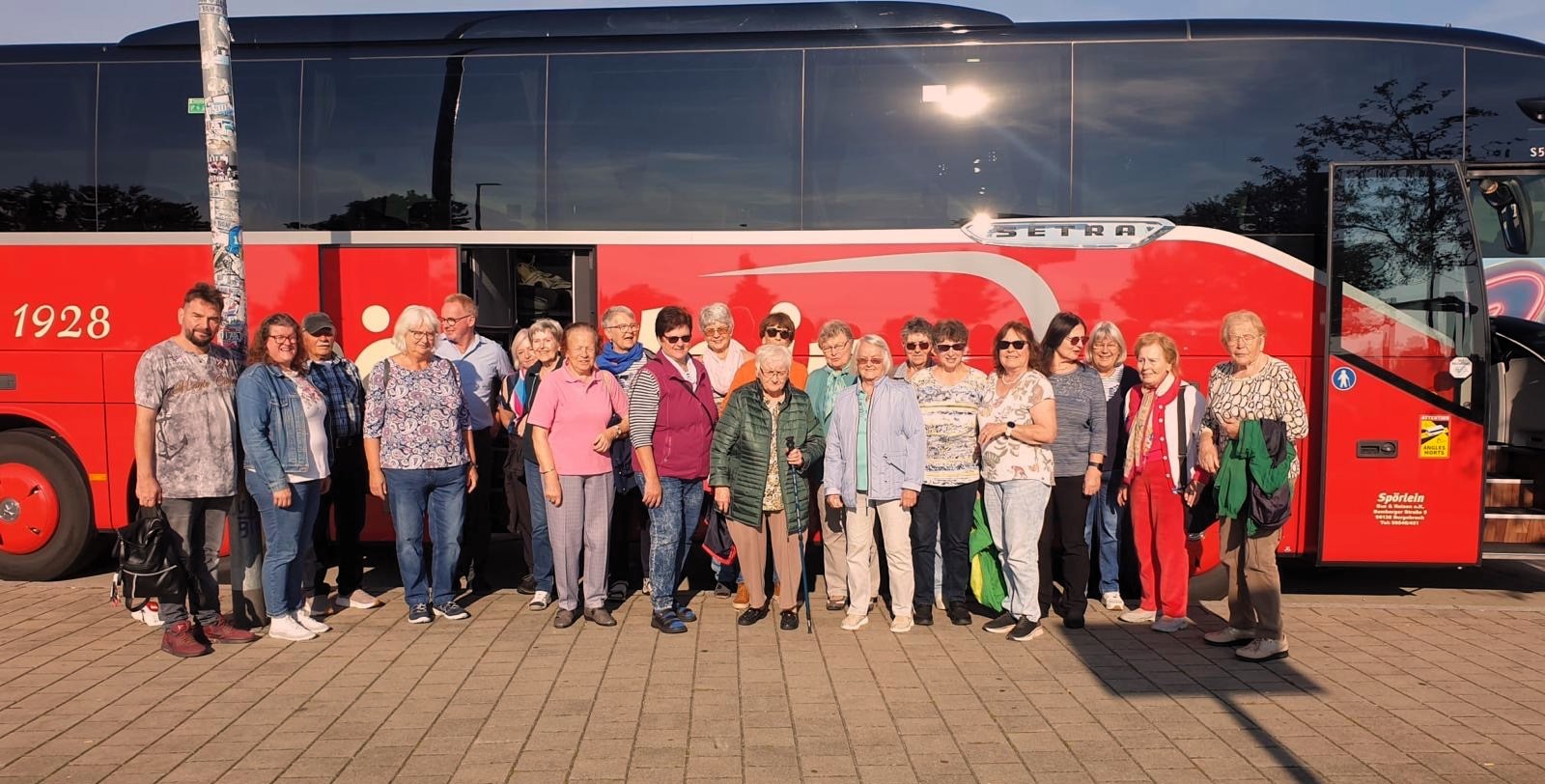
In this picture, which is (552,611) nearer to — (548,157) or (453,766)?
(453,766)

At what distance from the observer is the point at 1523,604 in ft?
24.2

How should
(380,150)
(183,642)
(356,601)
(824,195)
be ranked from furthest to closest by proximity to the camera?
(380,150) < (824,195) < (356,601) < (183,642)

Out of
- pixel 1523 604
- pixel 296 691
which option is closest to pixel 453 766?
pixel 296 691

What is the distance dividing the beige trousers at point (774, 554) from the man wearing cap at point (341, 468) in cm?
251

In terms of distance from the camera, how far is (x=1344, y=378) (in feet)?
22.8

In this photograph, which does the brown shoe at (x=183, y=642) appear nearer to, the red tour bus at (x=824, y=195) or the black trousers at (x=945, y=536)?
the red tour bus at (x=824, y=195)

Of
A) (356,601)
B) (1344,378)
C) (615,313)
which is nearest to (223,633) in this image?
(356,601)

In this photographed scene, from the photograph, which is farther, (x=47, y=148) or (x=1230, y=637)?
(x=47, y=148)

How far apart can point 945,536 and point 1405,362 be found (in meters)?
3.23

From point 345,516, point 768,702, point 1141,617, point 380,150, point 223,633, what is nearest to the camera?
point 768,702

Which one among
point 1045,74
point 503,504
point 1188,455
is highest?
point 1045,74

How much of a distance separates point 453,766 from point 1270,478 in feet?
14.4

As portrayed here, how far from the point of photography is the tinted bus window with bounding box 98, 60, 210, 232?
7.53 m

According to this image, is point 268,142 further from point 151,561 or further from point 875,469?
point 875,469
